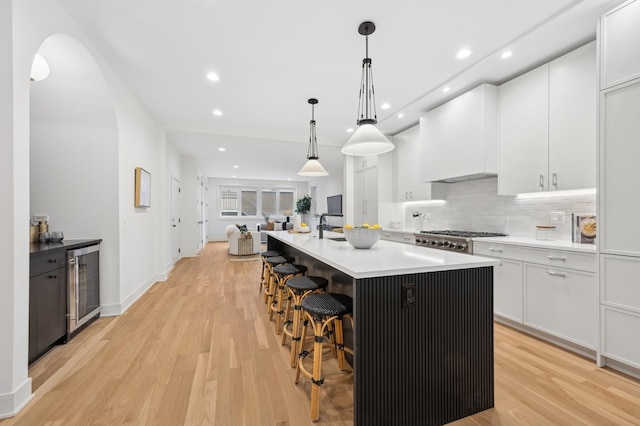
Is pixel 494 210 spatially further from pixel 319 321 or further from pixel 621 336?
pixel 319 321

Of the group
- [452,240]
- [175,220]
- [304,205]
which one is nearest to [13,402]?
[452,240]

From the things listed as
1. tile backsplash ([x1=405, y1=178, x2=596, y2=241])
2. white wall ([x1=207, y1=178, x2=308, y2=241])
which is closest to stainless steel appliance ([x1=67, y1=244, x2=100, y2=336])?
tile backsplash ([x1=405, y1=178, x2=596, y2=241])

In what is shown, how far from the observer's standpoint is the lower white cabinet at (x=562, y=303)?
2.12 meters

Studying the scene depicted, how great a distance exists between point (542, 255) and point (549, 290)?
1.00 ft

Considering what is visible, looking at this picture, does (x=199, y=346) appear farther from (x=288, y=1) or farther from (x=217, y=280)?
(x=288, y=1)

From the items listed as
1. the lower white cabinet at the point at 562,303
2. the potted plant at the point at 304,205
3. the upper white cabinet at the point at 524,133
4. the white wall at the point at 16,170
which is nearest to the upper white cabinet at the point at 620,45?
the upper white cabinet at the point at 524,133

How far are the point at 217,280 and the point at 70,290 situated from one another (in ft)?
7.71

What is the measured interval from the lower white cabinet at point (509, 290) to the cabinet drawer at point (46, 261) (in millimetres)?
3908

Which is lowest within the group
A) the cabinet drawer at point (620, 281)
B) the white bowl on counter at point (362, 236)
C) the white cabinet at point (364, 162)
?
the cabinet drawer at point (620, 281)

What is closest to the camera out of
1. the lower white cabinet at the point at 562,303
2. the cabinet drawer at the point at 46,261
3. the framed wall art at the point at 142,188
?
→ the cabinet drawer at the point at 46,261

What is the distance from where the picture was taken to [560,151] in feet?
8.34

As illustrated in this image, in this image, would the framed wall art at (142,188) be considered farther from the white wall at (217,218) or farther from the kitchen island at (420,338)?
the white wall at (217,218)

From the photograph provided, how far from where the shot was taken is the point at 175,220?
6379 millimetres

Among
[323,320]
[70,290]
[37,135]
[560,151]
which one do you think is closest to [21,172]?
[70,290]
